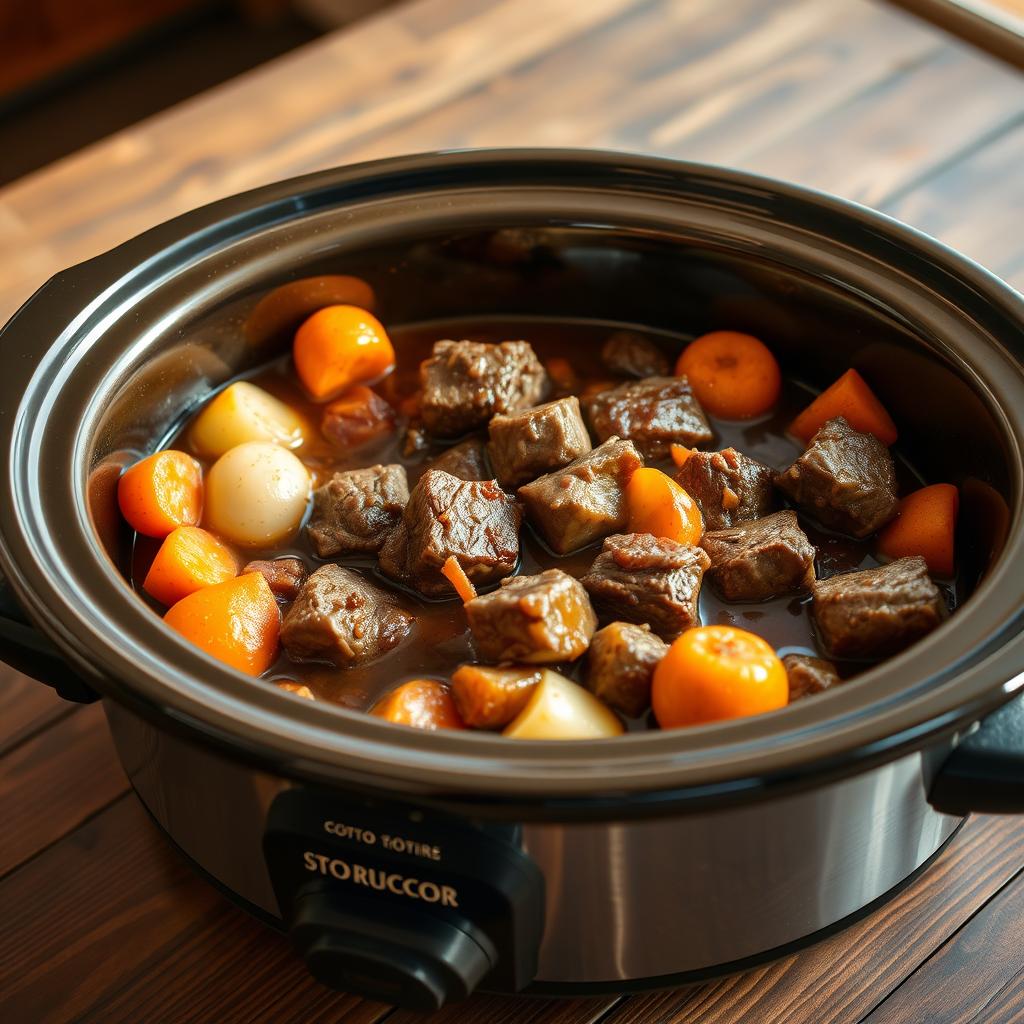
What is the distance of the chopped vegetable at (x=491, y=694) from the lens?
119cm

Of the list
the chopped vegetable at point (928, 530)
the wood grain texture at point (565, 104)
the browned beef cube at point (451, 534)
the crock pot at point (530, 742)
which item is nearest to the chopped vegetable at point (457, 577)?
the browned beef cube at point (451, 534)

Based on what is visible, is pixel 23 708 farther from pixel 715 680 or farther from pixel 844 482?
pixel 844 482

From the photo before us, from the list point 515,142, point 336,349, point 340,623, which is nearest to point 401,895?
point 340,623

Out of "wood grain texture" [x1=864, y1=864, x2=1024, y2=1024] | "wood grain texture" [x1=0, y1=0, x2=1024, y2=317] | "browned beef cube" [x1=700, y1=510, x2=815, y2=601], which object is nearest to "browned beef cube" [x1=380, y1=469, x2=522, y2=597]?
"browned beef cube" [x1=700, y1=510, x2=815, y2=601]

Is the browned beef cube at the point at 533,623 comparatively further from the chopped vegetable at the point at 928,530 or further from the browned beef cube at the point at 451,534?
the chopped vegetable at the point at 928,530

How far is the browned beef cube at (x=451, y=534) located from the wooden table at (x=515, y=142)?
41cm

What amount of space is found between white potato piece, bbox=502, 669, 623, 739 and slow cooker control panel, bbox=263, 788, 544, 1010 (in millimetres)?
147

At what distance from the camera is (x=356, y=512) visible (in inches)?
56.4

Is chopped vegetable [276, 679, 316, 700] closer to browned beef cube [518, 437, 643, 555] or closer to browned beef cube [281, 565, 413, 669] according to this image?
browned beef cube [281, 565, 413, 669]

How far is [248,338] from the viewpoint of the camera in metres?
1.60

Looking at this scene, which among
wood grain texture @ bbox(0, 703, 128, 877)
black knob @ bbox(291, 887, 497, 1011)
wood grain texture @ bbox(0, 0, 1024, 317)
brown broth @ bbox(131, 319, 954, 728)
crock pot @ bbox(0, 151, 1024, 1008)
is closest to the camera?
crock pot @ bbox(0, 151, 1024, 1008)

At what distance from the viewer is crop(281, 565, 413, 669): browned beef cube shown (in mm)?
1289

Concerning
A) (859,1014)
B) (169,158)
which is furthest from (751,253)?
(169,158)

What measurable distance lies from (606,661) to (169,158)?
1332mm
